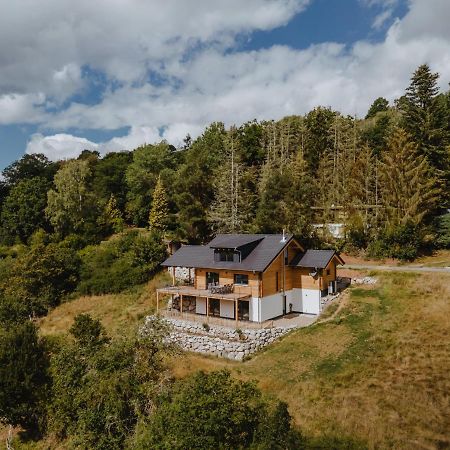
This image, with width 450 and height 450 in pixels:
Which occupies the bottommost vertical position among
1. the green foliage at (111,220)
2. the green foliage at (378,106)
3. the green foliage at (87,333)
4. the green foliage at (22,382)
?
the green foliage at (22,382)

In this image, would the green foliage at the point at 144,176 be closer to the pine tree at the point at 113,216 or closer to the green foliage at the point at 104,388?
the pine tree at the point at 113,216

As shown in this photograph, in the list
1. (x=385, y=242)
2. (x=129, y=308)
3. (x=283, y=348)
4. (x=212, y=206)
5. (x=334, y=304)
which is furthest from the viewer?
(x=212, y=206)

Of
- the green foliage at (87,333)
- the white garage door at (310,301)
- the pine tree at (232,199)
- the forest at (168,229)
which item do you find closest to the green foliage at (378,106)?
the forest at (168,229)

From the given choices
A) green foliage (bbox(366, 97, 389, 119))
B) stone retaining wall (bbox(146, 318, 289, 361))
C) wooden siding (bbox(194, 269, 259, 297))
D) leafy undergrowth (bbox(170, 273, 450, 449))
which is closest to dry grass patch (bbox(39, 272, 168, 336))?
wooden siding (bbox(194, 269, 259, 297))

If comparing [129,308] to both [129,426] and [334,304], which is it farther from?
[129,426]

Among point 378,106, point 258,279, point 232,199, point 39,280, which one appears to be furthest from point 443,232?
point 378,106

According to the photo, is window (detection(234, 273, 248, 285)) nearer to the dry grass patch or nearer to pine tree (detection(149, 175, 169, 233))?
the dry grass patch

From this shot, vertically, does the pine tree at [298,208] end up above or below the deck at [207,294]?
above

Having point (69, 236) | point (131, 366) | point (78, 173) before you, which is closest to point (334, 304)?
point (131, 366)
